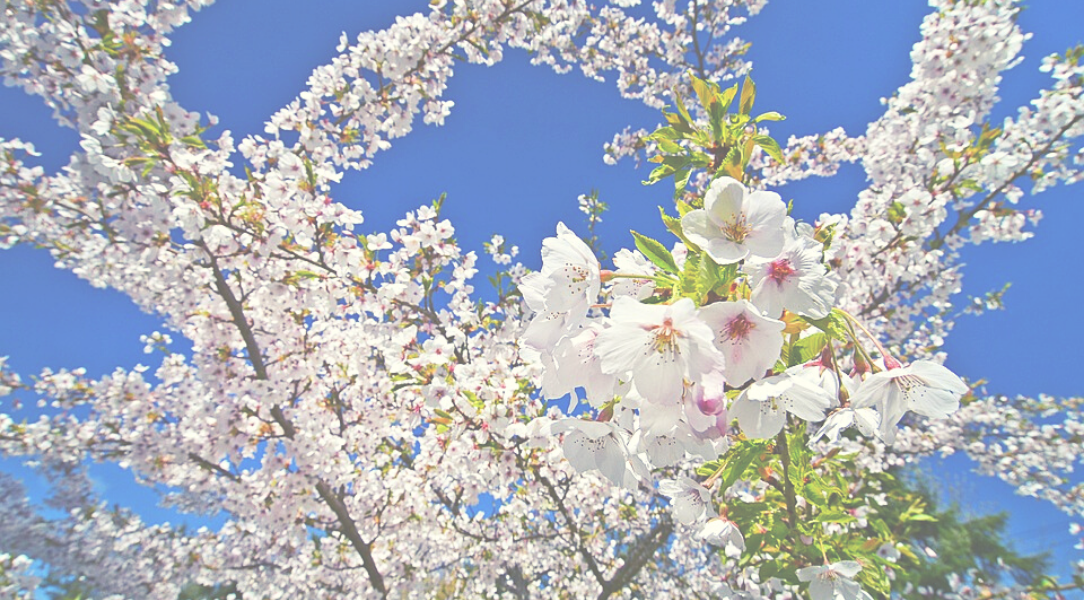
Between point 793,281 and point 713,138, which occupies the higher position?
point 713,138

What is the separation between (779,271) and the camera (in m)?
0.92

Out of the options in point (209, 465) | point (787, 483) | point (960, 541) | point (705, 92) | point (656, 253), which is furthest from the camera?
point (960, 541)

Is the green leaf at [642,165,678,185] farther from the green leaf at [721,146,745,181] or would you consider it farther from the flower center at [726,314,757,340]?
the flower center at [726,314,757,340]

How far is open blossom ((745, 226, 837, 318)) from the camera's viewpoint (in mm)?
864

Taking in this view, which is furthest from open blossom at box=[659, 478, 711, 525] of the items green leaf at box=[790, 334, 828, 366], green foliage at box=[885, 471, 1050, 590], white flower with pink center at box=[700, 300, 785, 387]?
green foliage at box=[885, 471, 1050, 590]

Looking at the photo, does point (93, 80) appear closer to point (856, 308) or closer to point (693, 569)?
point (856, 308)

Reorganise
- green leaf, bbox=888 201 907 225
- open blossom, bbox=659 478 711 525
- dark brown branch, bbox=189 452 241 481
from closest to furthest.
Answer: open blossom, bbox=659 478 711 525
green leaf, bbox=888 201 907 225
dark brown branch, bbox=189 452 241 481

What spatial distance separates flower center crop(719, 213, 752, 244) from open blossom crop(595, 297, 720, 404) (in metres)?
0.20

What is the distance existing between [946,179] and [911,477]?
19960 millimetres

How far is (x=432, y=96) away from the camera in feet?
12.8

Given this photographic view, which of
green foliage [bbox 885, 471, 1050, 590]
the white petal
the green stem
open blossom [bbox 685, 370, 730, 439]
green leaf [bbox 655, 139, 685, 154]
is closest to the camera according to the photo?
open blossom [bbox 685, 370, 730, 439]

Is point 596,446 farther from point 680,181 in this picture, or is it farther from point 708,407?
point 680,181

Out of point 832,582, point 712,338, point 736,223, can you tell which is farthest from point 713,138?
point 832,582

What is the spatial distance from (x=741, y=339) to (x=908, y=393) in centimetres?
41
